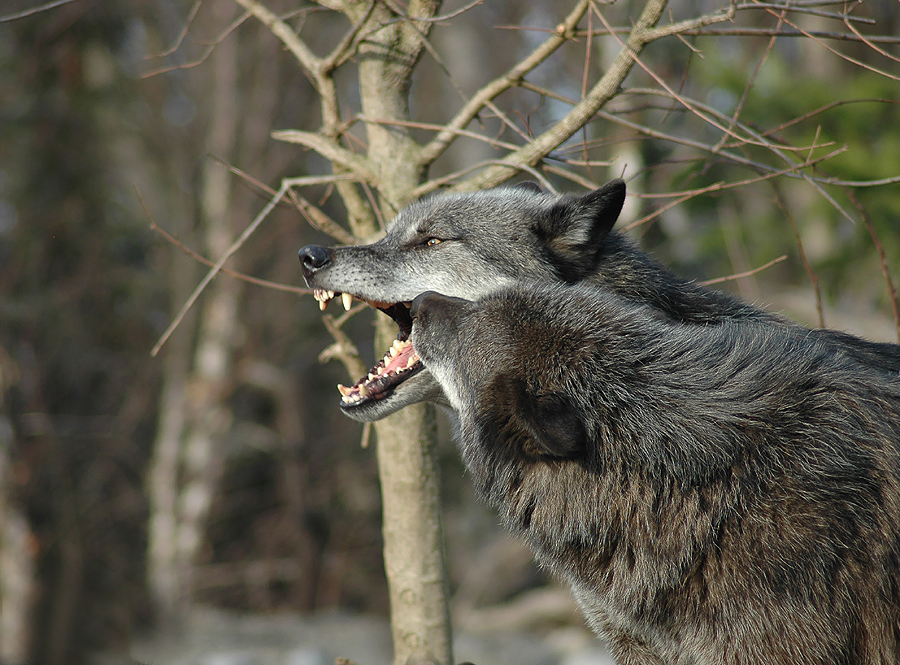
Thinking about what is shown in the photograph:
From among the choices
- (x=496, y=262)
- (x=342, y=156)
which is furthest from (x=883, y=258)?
(x=342, y=156)

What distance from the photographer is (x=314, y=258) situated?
12.1 ft

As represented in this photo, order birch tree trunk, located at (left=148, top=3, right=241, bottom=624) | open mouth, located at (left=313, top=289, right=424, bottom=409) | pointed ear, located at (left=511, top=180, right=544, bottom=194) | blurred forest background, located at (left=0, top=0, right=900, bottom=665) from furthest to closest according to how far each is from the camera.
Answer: birch tree trunk, located at (left=148, top=3, right=241, bottom=624) < blurred forest background, located at (left=0, top=0, right=900, bottom=665) < pointed ear, located at (left=511, top=180, right=544, bottom=194) < open mouth, located at (left=313, top=289, right=424, bottom=409)

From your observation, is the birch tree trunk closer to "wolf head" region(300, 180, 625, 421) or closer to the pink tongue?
"wolf head" region(300, 180, 625, 421)

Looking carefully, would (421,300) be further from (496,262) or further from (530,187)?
(530,187)

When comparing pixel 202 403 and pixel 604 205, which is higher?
pixel 202 403

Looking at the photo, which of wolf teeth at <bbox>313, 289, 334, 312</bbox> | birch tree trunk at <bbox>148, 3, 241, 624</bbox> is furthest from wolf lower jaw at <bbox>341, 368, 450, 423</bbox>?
birch tree trunk at <bbox>148, 3, 241, 624</bbox>

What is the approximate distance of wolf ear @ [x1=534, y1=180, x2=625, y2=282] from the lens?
3680 millimetres

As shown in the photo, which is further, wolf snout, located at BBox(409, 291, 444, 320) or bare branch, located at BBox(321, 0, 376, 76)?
bare branch, located at BBox(321, 0, 376, 76)

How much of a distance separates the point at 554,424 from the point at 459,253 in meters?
1.55

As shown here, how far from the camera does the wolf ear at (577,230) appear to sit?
3680 mm

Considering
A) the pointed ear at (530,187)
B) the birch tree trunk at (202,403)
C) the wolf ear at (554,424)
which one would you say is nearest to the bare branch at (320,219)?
the pointed ear at (530,187)

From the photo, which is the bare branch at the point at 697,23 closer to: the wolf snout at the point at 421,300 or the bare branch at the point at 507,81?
the bare branch at the point at 507,81

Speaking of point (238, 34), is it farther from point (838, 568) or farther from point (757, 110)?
point (838, 568)

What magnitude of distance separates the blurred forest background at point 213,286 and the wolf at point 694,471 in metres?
5.29
